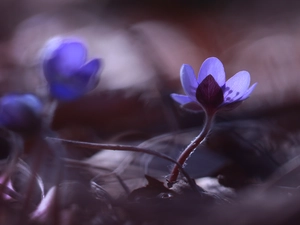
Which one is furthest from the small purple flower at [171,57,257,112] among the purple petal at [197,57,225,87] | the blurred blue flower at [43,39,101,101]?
the blurred blue flower at [43,39,101,101]

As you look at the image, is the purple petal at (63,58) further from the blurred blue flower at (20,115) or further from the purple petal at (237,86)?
the purple petal at (237,86)

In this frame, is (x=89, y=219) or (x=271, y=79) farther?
(x=271, y=79)

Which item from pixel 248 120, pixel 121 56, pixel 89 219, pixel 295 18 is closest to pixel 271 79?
pixel 248 120

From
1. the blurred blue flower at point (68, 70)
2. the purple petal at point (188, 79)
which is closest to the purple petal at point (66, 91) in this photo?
the blurred blue flower at point (68, 70)

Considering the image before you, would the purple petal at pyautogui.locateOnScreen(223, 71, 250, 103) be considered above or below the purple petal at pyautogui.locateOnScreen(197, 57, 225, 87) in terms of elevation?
below

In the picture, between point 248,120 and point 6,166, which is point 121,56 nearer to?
point 248,120

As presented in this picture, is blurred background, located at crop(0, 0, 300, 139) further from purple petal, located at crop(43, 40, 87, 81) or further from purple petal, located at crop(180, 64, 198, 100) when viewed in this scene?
purple petal, located at crop(180, 64, 198, 100)
